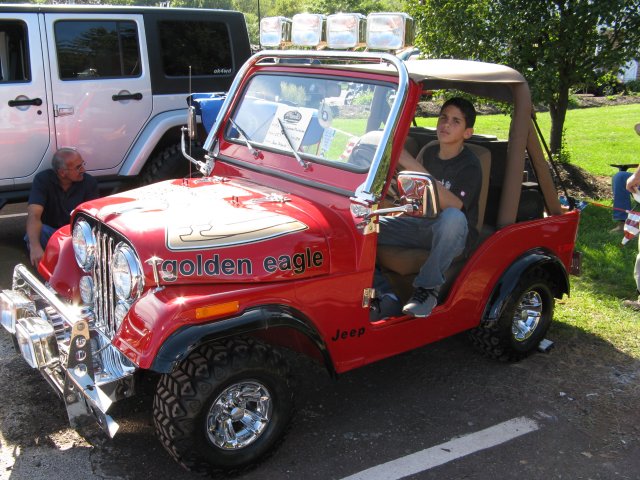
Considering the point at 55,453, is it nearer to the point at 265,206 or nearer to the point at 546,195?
the point at 265,206

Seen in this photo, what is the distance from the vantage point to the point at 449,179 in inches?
155

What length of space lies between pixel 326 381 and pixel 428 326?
77cm

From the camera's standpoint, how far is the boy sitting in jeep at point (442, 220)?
3564 millimetres

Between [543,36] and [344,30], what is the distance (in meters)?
3.27

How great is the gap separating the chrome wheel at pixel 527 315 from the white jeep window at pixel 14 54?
4.51 meters

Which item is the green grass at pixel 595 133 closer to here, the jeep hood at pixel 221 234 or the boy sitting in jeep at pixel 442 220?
the boy sitting in jeep at pixel 442 220

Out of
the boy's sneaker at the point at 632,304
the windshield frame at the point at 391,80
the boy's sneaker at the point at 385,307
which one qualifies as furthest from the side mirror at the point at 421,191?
the boy's sneaker at the point at 632,304

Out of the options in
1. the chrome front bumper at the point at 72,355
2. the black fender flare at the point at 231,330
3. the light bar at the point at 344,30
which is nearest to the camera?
the black fender flare at the point at 231,330

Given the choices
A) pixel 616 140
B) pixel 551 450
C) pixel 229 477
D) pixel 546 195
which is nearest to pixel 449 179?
pixel 546 195

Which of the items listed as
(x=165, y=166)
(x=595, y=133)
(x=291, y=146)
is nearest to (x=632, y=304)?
(x=291, y=146)

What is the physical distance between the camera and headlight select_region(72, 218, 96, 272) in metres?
3.26

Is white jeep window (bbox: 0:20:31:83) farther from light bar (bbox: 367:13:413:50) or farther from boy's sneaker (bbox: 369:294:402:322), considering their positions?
boy's sneaker (bbox: 369:294:402:322)

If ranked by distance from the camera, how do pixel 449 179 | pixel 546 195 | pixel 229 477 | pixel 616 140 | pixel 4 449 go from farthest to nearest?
pixel 616 140 < pixel 546 195 < pixel 449 179 < pixel 4 449 < pixel 229 477

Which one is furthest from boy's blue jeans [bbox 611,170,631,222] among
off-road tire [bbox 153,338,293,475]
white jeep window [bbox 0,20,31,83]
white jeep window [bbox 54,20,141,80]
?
white jeep window [bbox 0,20,31,83]
